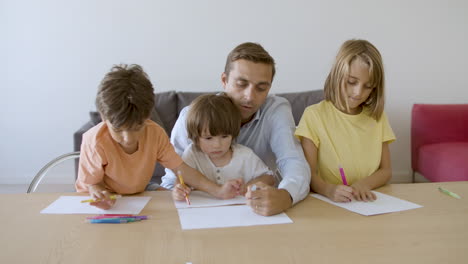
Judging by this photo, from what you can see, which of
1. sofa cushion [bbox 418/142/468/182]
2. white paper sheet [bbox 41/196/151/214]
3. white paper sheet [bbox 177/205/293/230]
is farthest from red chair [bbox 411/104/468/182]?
white paper sheet [bbox 41/196/151/214]

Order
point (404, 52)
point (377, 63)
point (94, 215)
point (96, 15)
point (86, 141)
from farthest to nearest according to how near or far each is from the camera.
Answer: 1. point (404, 52)
2. point (96, 15)
3. point (377, 63)
4. point (86, 141)
5. point (94, 215)

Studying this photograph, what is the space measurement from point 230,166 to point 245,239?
564mm

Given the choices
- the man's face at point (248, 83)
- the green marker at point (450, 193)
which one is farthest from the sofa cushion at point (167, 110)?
the green marker at point (450, 193)

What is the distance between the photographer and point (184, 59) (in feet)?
11.0

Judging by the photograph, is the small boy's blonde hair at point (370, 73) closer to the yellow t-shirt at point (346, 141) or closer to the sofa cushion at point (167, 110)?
the yellow t-shirt at point (346, 141)

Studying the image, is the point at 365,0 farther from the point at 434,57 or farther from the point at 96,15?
the point at 96,15

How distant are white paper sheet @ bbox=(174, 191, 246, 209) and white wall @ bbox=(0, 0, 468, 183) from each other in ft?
7.18

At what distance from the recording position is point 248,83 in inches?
58.7

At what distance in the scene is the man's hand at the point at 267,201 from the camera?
1.08 metres

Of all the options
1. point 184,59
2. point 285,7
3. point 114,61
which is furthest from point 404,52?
A: point 114,61

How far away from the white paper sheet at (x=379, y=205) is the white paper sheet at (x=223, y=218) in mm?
214

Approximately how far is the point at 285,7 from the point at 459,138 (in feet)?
5.83

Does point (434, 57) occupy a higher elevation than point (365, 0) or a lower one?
lower

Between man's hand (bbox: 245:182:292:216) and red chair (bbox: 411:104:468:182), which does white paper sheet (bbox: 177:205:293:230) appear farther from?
red chair (bbox: 411:104:468:182)
